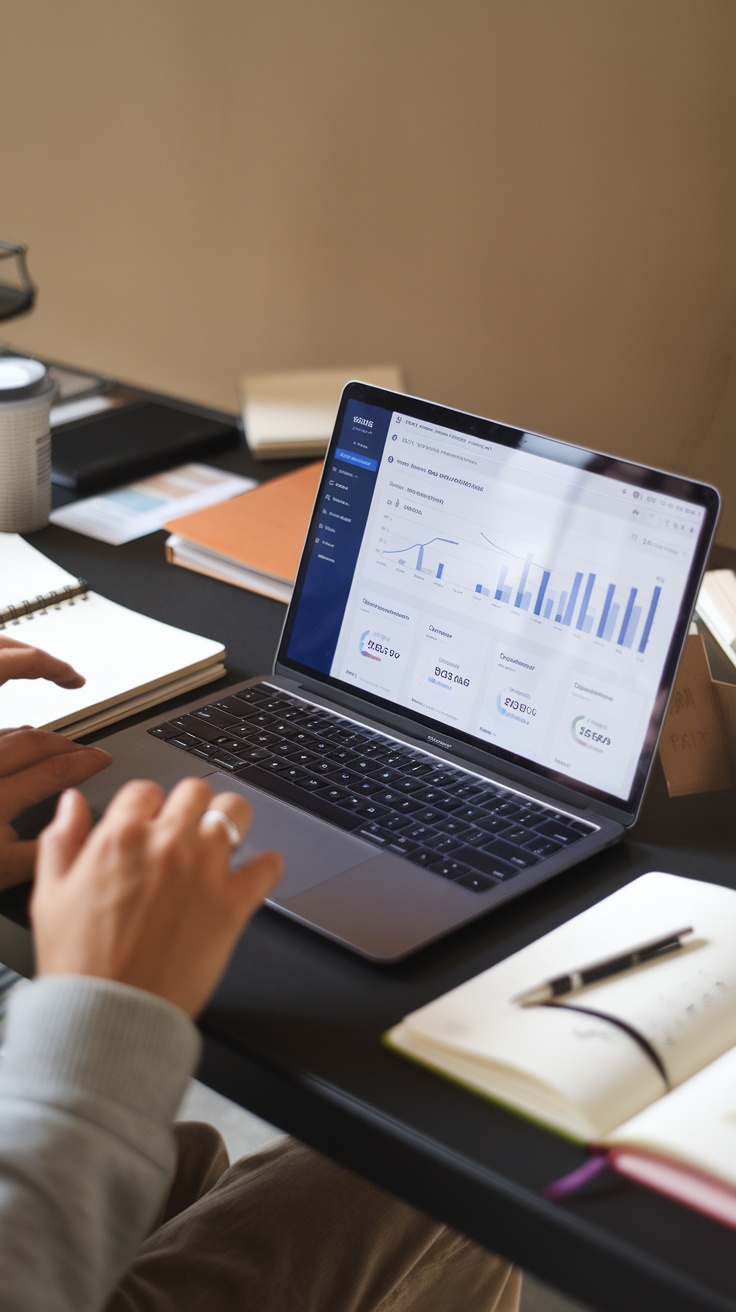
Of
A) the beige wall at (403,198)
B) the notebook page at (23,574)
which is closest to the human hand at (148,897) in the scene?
the notebook page at (23,574)

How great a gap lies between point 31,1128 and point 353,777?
1.21 ft

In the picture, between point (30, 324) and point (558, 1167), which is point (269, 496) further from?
point (30, 324)

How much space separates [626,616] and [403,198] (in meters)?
1.75

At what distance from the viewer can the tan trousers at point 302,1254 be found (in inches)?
30.0

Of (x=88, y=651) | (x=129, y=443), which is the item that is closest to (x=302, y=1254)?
(x=88, y=651)

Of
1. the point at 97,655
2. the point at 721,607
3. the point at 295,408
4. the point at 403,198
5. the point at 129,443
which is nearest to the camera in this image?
the point at 97,655

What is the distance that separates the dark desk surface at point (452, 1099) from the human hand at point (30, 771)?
4 cm

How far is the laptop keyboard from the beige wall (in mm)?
1457

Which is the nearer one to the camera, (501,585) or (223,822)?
(223,822)

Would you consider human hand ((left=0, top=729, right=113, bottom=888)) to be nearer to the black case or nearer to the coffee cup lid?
the coffee cup lid

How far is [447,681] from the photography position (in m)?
0.89

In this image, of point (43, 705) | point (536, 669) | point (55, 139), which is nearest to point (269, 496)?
point (43, 705)

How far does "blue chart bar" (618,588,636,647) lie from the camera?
0.80 m

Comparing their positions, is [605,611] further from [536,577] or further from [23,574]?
[23,574]
